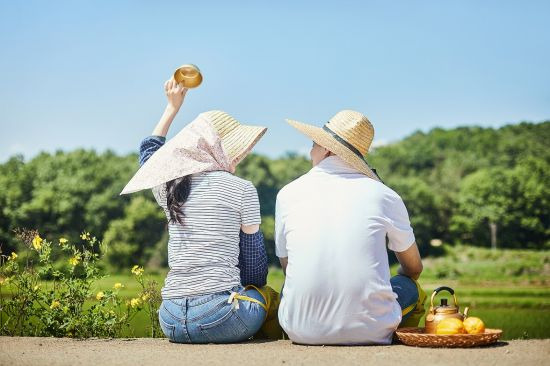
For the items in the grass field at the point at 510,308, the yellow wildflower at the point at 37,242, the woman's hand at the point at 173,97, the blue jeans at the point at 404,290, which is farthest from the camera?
the grass field at the point at 510,308

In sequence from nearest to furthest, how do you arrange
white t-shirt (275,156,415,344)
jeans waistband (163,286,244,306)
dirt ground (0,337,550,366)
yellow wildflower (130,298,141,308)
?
dirt ground (0,337,550,366)
white t-shirt (275,156,415,344)
jeans waistband (163,286,244,306)
yellow wildflower (130,298,141,308)

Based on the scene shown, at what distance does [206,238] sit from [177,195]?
0.35 metres

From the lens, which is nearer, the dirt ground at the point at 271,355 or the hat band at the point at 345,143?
the dirt ground at the point at 271,355

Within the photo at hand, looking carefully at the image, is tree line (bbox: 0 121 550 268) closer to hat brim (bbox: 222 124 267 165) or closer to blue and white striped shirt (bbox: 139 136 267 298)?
hat brim (bbox: 222 124 267 165)

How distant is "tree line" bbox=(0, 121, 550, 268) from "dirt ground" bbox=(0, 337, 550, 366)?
6083 cm

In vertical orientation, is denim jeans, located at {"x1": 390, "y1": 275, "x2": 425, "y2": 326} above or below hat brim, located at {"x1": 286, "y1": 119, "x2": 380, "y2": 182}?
below

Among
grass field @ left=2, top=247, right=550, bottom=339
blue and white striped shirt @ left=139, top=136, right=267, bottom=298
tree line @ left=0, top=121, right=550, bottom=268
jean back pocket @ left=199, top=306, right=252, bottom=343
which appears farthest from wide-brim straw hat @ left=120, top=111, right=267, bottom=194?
tree line @ left=0, top=121, right=550, bottom=268

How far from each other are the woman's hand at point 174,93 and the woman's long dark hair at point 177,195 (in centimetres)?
103

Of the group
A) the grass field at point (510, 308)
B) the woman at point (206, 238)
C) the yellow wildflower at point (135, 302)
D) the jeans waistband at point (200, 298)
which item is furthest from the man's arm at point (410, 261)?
the grass field at point (510, 308)

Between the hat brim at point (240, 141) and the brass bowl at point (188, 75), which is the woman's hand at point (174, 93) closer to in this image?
the brass bowl at point (188, 75)

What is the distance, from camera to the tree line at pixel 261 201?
2766 inches

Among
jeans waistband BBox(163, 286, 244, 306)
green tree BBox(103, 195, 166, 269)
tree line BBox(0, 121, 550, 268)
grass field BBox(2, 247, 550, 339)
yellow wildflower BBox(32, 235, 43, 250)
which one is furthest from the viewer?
tree line BBox(0, 121, 550, 268)

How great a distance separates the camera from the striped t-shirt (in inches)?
202

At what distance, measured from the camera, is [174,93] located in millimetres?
6094
